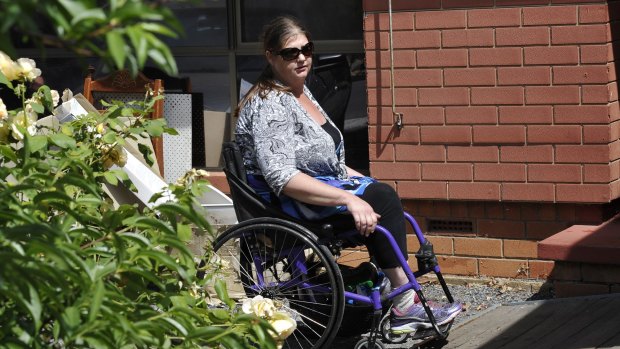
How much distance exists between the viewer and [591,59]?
6461 mm

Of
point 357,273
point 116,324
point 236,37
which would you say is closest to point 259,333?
point 116,324

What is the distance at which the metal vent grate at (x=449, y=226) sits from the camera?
6.99 meters

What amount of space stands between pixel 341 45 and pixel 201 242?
180cm

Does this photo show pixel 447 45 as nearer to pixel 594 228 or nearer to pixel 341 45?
pixel 341 45

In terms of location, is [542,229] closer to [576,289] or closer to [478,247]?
[478,247]

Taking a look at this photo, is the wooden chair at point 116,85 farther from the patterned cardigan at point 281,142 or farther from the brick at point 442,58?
the patterned cardigan at point 281,142

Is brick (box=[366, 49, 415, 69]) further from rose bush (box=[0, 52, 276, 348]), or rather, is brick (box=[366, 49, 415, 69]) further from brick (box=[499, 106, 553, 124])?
rose bush (box=[0, 52, 276, 348])

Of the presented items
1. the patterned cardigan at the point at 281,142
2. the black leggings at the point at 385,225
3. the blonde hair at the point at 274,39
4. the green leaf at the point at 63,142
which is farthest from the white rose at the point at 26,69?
the black leggings at the point at 385,225

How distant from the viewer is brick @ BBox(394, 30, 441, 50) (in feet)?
22.5

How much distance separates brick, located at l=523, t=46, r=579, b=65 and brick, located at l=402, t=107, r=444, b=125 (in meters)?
0.61

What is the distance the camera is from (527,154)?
6.68m

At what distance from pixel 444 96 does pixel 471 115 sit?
201 mm

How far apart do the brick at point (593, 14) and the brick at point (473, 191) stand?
3.56ft

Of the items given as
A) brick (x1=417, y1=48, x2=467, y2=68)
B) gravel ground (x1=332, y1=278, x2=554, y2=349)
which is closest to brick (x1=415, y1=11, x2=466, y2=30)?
brick (x1=417, y1=48, x2=467, y2=68)
